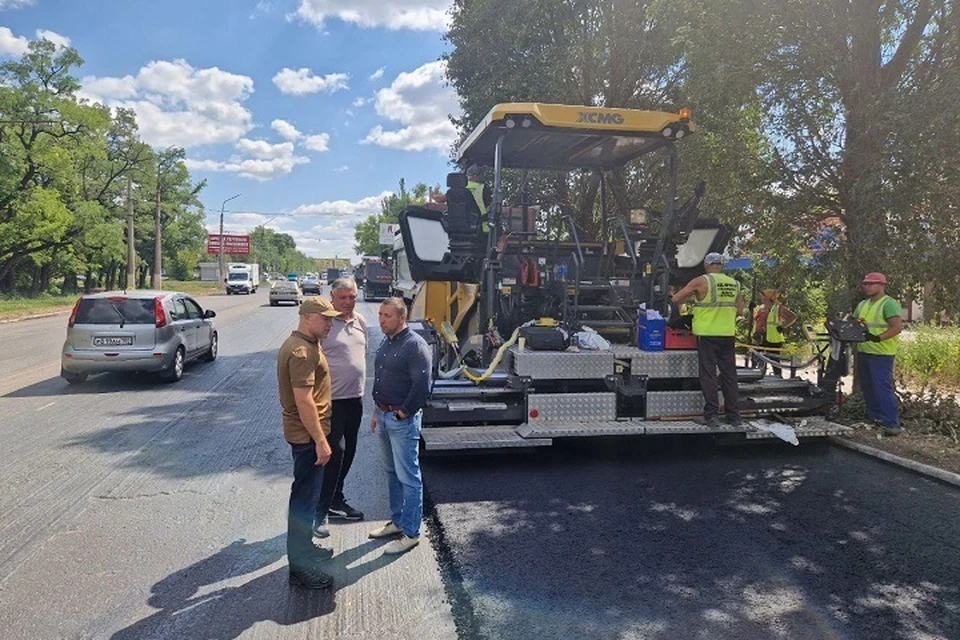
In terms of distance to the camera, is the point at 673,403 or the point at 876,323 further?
the point at 876,323

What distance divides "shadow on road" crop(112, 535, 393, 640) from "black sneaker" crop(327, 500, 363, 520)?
51 cm

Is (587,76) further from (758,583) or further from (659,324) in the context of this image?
(758,583)

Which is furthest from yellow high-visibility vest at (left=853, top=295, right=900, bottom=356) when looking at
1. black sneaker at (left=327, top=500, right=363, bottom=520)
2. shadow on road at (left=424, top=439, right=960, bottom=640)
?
black sneaker at (left=327, top=500, right=363, bottom=520)

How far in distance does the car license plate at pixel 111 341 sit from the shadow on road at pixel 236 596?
6.87 m

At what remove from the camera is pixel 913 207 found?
22.9ft

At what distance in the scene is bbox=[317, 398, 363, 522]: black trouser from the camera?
4488 mm

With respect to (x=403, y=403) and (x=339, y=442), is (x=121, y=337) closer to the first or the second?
(x=339, y=442)

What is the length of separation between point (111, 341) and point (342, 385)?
23.5 feet

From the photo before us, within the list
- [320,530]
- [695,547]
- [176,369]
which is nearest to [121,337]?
[176,369]

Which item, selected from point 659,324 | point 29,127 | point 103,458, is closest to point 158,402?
point 103,458

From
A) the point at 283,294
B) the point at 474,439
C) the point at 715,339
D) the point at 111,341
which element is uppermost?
the point at 715,339

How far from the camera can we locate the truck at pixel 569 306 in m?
6.23

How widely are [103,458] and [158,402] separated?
2849 mm

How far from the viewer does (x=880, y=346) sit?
730 centimetres
